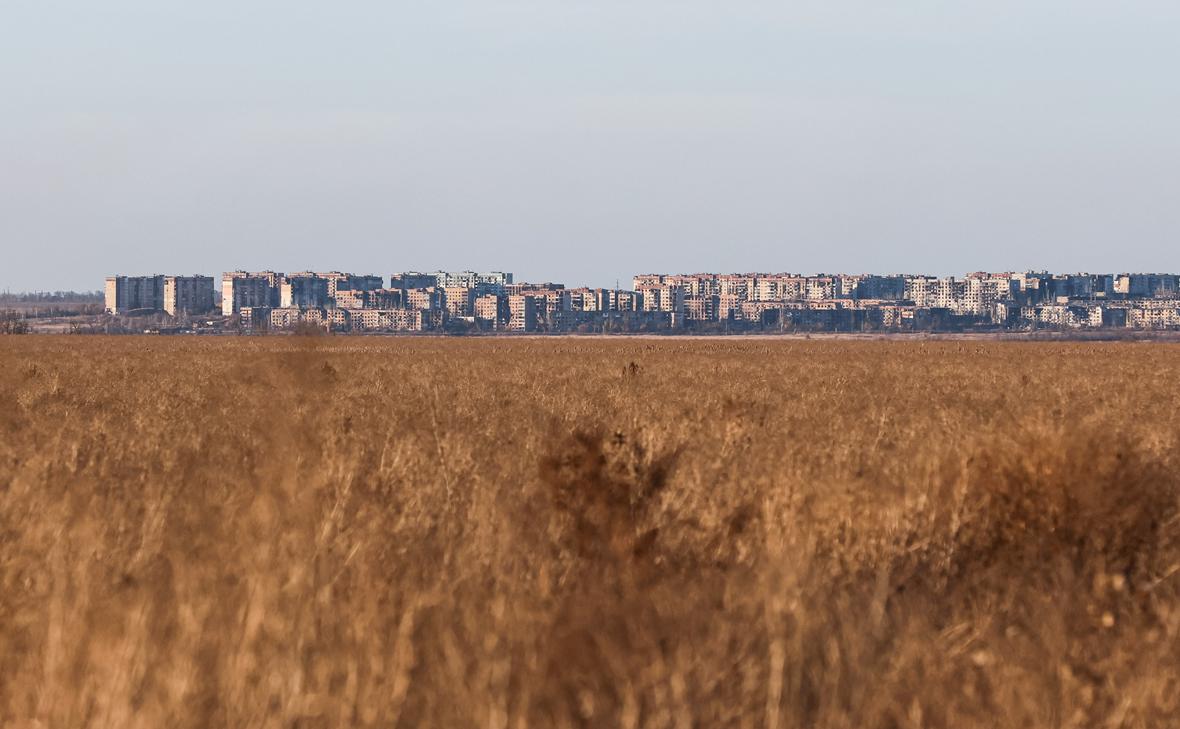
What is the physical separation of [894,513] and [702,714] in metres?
3.40

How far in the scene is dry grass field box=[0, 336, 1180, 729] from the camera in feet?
15.0

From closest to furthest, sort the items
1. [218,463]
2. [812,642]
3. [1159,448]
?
[812,642] < [218,463] < [1159,448]

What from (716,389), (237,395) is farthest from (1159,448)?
(716,389)

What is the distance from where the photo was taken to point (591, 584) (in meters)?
6.07

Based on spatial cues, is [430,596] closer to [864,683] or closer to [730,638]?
[730,638]

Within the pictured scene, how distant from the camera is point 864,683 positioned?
16.3 feet

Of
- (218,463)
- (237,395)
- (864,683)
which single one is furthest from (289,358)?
(237,395)

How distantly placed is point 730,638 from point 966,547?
277 cm

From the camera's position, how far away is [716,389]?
2659cm

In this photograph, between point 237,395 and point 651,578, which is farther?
point 237,395

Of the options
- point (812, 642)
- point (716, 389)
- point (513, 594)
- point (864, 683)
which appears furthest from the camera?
point (716, 389)

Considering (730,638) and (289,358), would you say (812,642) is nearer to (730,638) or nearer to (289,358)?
(730,638)

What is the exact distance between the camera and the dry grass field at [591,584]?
15.0ft

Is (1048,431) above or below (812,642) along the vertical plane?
above
